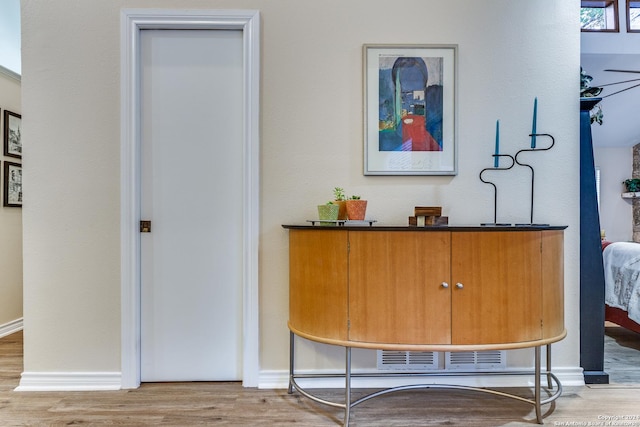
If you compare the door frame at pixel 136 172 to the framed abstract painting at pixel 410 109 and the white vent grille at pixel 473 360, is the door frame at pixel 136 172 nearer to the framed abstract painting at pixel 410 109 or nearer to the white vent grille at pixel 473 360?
the framed abstract painting at pixel 410 109

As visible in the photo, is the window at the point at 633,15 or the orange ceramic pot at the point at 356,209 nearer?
the orange ceramic pot at the point at 356,209

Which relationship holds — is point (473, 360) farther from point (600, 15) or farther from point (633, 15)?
point (633, 15)

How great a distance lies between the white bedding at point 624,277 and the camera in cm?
249

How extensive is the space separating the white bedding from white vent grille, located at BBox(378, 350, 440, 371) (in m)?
1.52

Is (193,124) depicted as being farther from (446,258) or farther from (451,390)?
(451,390)

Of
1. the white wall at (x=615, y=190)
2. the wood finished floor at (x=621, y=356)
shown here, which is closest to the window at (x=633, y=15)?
the white wall at (x=615, y=190)

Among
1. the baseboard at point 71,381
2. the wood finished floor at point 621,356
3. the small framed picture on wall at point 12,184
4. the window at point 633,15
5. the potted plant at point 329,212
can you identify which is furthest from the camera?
the window at point 633,15

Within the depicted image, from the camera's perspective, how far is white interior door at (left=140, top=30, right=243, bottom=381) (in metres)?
2.05

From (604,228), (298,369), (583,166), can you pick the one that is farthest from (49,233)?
(604,228)

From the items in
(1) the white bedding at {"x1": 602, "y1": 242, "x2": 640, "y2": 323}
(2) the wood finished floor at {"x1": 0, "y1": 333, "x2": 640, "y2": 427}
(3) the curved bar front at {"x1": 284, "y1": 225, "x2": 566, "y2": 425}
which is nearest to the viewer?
(3) the curved bar front at {"x1": 284, "y1": 225, "x2": 566, "y2": 425}

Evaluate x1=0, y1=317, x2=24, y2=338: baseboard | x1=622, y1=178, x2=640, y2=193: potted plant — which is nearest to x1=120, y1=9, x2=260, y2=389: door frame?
x1=0, y1=317, x2=24, y2=338: baseboard

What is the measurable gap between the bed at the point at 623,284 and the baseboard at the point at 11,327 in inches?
178

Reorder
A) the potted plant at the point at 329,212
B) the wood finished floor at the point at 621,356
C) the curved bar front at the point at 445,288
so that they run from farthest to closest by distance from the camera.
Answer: the wood finished floor at the point at 621,356, the potted plant at the point at 329,212, the curved bar front at the point at 445,288

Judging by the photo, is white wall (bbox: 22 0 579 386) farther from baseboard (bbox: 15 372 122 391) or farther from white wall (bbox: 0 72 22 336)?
white wall (bbox: 0 72 22 336)
